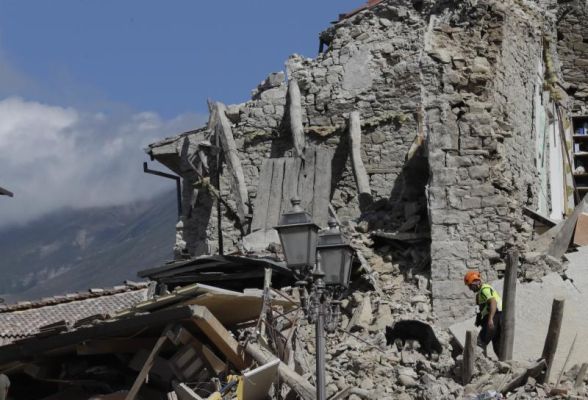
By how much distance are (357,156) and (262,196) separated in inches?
69.1

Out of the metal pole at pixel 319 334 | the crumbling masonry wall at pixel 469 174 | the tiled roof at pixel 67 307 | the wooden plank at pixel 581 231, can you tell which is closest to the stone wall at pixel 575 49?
the crumbling masonry wall at pixel 469 174

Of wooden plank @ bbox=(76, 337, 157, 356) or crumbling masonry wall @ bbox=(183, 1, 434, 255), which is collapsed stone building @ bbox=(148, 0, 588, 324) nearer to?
crumbling masonry wall @ bbox=(183, 1, 434, 255)

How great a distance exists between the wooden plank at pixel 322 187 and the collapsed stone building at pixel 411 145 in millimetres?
23

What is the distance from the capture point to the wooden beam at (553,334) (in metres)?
13.2

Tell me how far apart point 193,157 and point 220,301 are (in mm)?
11220

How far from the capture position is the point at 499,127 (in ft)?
56.0

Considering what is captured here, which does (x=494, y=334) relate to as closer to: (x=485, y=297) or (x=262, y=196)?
(x=485, y=297)

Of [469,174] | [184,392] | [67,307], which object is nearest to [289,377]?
[184,392]

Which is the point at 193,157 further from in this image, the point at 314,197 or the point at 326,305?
the point at 326,305

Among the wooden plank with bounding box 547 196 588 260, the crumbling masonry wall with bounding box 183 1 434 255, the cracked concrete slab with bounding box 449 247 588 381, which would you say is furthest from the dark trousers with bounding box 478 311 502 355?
the crumbling masonry wall with bounding box 183 1 434 255

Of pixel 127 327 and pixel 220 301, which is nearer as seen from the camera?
pixel 127 327

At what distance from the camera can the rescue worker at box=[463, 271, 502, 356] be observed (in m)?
13.8

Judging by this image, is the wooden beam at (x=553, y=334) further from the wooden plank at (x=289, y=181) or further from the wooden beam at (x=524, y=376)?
the wooden plank at (x=289, y=181)

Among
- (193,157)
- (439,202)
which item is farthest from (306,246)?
(193,157)
